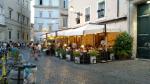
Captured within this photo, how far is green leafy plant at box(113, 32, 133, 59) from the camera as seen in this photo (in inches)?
1002

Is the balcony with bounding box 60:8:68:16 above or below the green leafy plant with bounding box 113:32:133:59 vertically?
above

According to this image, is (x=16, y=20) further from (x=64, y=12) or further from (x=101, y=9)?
(x=101, y=9)

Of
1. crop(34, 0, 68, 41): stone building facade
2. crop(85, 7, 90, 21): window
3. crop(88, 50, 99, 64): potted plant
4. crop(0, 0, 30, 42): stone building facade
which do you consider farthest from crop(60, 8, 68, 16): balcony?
crop(88, 50, 99, 64): potted plant

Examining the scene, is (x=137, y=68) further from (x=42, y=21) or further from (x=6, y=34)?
(x=42, y=21)

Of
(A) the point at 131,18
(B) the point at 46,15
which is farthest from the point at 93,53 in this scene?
(B) the point at 46,15

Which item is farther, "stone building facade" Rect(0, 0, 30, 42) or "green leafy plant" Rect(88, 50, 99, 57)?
"stone building facade" Rect(0, 0, 30, 42)

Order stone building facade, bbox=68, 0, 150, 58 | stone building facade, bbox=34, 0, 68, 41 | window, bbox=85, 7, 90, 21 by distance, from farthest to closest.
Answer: stone building facade, bbox=34, 0, 68, 41 → window, bbox=85, 7, 90, 21 → stone building facade, bbox=68, 0, 150, 58

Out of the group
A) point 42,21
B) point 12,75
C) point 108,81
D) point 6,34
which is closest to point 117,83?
point 108,81

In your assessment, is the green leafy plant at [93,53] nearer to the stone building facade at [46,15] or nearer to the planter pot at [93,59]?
the planter pot at [93,59]

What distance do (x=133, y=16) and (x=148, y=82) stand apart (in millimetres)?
11721

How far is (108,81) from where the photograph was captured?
49.7 ft

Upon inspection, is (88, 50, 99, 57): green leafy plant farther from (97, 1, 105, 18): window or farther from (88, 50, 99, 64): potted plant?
(97, 1, 105, 18): window

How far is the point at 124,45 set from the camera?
2555 centimetres

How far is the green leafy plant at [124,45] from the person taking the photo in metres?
25.5
